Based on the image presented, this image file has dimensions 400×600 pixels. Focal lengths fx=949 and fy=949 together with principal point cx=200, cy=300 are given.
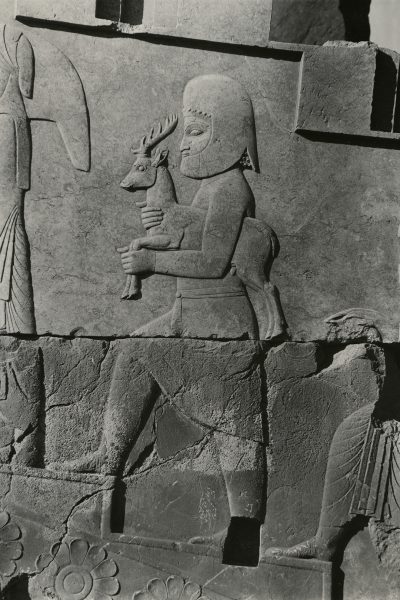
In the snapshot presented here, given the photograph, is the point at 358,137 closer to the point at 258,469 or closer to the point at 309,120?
the point at 309,120

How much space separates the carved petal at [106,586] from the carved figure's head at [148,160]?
1.84m

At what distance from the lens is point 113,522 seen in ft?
14.7

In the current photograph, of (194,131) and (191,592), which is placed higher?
(194,131)

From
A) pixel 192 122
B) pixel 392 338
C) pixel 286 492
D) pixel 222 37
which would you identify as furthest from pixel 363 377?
pixel 222 37

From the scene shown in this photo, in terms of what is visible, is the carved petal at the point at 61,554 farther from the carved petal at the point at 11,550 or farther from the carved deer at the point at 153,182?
the carved deer at the point at 153,182

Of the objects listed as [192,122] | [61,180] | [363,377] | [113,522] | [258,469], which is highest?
[192,122]

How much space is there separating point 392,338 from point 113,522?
5.29 ft

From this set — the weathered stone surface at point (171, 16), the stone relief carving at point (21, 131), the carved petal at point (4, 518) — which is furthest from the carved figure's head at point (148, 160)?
the carved petal at point (4, 518)

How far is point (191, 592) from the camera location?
14.6ft

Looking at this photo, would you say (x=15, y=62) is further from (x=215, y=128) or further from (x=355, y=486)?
(x=355, y=486)

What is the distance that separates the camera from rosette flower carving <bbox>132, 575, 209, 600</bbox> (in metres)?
4.44

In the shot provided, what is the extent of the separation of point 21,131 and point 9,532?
187cm

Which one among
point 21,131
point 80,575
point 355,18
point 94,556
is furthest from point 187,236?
point 355,18

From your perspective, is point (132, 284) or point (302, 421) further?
point (302, 421)
